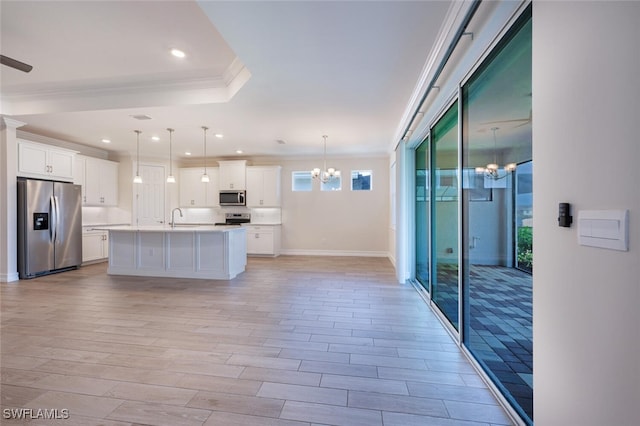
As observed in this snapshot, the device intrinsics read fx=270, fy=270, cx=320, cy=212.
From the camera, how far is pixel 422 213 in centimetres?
426

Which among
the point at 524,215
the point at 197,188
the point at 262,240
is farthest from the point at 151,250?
the point at 524,215

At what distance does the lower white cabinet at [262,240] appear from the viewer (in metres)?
7.23

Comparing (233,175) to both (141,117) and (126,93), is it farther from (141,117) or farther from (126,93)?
(126,93)

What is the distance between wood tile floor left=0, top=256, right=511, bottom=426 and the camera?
65.6 inches

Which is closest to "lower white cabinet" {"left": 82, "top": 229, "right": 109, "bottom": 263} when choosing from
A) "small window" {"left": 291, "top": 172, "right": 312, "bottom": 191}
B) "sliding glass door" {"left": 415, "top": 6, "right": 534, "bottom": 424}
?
"small window" {"left": 291, "top": 172, "right": 312, "bottom": 191}

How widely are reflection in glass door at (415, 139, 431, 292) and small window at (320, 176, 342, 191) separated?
294 cm

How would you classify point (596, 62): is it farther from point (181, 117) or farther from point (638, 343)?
point (181, 117)

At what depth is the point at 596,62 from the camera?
94 cm

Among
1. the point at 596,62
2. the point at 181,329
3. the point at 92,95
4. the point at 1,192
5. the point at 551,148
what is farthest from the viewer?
the point at 1,192

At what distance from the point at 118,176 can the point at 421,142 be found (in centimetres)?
758

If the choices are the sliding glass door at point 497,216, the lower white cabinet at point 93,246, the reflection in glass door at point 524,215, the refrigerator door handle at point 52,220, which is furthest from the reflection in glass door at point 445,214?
the lower white cabinet at point 93,246

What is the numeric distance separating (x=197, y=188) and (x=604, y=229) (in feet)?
27.0

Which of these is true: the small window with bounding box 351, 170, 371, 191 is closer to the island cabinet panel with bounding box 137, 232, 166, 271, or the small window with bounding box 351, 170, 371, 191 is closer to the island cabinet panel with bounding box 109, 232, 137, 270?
the island cabinet panel with bounding box 137, 232, 166, 271

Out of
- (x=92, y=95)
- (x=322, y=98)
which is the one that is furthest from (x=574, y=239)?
(x=92, y=95)
